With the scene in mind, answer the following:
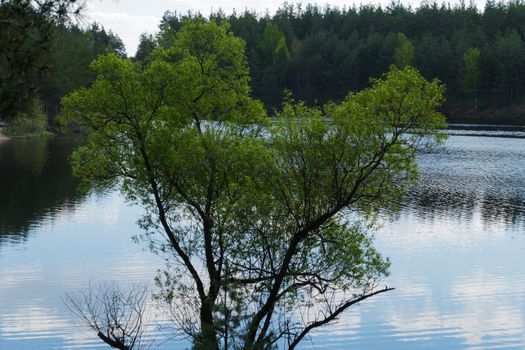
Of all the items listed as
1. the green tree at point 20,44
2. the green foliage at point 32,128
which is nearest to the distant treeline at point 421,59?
the green foliage at point 32,128

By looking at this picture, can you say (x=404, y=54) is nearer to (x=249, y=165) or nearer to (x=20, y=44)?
(x=249, y=165)

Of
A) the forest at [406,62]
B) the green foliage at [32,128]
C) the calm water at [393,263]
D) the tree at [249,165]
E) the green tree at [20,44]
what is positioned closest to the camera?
the green tree at [20,44]

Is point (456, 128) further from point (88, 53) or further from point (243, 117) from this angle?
point (243, 117)

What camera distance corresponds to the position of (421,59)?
156 m

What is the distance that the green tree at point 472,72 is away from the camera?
147700mm

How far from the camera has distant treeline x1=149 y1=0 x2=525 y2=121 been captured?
14662 centimetres

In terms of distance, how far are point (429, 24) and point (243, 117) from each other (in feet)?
570

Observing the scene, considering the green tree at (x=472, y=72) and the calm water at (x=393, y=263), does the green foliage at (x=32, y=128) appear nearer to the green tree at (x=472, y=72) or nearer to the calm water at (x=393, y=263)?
the calm water at (x=393, y=263)

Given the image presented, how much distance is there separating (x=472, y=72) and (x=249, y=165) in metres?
131

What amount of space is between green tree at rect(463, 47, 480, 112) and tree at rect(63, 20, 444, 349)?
→ 125 metres

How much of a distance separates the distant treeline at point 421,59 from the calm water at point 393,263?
264 feet

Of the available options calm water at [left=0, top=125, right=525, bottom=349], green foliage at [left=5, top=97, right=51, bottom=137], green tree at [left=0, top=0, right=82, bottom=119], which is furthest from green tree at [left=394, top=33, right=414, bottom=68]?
green tree at [left=0, top=0, right=82, bottom=119]

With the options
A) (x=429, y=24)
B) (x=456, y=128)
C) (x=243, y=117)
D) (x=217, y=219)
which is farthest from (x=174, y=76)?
(x=429, y=24)

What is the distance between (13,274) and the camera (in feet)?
131
